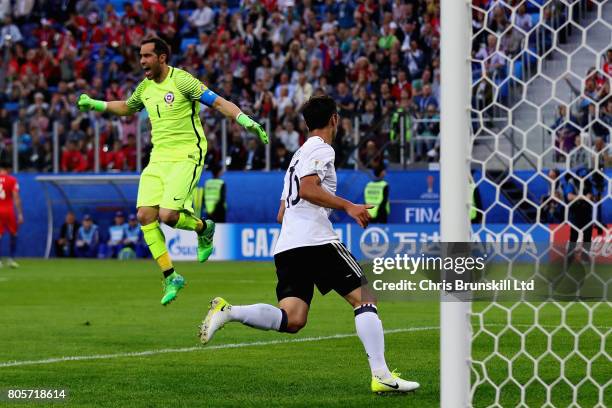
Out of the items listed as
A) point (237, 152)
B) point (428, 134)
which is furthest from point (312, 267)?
point (237, 152)

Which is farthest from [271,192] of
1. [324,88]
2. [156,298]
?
[156,298]

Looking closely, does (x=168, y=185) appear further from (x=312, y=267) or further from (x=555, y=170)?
(x=555, y=170)

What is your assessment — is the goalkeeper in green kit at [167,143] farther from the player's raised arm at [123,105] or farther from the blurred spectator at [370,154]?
the blurred spectator at [370,154]

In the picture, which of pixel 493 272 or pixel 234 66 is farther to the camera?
pixel 234 66

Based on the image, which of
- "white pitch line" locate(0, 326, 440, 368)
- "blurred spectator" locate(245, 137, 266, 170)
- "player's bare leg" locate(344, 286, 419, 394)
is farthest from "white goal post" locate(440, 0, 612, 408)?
"blurred spectator" locate(245, 137, 266, 170)

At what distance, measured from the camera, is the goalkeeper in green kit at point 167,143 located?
1195cm

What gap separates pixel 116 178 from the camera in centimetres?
2622

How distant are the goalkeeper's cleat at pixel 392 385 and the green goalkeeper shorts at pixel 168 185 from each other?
4.79 m

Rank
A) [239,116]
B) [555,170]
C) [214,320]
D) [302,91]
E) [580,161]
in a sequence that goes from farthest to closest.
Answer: [302,91], [239,116], [580,161], [555,170], [214,320]

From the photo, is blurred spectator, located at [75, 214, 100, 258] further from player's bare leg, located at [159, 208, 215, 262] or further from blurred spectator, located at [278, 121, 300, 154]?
player's bare leg, located at [159, 208, 215, 262]

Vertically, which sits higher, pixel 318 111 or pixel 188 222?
pixel 318 111

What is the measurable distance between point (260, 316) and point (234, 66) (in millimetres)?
20923

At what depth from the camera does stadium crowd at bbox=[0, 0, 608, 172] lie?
2455 centimetres

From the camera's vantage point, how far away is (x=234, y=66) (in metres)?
28.1
